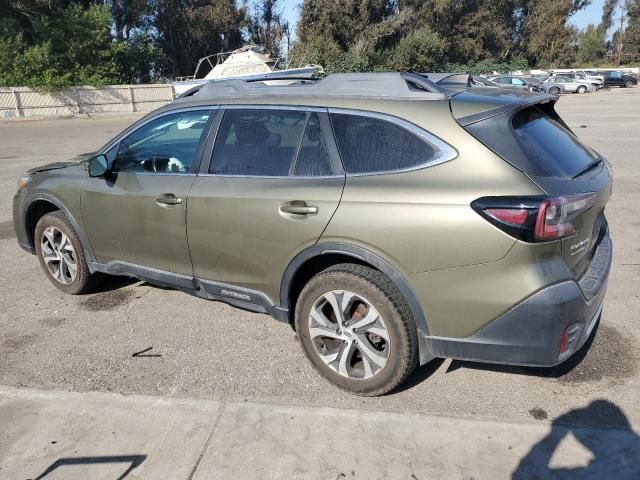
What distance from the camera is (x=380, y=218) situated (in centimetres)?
301

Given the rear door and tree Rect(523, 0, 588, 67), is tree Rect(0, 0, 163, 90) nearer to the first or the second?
the rear door

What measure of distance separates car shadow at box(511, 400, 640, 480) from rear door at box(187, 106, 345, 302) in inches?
63.6

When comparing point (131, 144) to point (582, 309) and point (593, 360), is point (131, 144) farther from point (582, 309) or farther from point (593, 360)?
point (593, 360)

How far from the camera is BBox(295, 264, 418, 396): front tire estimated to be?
3.09m

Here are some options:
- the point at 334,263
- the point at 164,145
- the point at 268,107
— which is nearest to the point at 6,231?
the point at 164,145

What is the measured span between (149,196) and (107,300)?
1.33m

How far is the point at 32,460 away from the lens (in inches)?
113

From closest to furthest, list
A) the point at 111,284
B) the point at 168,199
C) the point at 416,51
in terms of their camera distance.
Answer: the point at 168,199 < the point at 111,284 < the point at 416,51

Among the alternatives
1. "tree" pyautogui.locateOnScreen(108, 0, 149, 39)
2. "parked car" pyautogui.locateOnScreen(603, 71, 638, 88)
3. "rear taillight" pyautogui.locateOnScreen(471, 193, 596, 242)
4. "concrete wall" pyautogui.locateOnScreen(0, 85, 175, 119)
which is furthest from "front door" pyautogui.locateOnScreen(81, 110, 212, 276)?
"parked car" pyautogui.locateOnScreen(603, 71, 638, 88)

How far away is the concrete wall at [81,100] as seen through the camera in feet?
94.6

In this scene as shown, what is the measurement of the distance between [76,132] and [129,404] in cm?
2158

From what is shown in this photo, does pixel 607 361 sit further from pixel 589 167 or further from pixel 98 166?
pixel 98 166

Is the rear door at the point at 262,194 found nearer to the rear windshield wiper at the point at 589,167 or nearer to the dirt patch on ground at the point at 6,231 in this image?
the rear windshield wiper at the point at 589,167

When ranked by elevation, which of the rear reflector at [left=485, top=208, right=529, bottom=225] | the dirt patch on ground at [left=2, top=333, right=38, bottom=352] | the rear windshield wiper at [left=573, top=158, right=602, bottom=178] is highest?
the rear windshield wiper at [left=573, top=158, right=602, bottom=178]
